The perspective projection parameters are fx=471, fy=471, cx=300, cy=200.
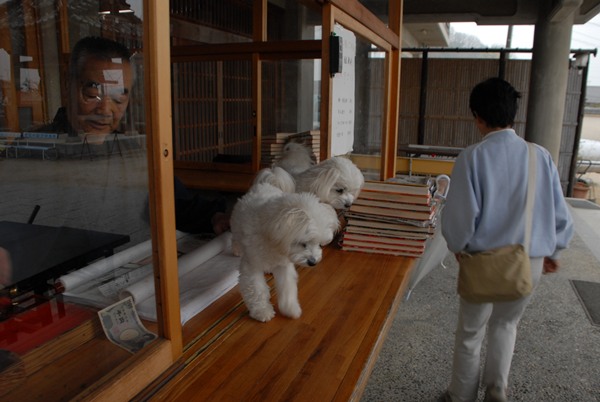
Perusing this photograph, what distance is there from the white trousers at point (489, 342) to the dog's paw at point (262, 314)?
4.01 ft

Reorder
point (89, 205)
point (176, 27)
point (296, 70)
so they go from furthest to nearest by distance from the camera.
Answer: point (176, 27), point (296, 70), point (89, 205)

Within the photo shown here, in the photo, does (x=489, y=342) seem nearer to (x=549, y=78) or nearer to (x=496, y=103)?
(x=496, y=103)

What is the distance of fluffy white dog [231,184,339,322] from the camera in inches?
54.9

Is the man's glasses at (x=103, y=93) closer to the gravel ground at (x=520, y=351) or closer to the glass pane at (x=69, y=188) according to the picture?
the glass pane at (x=69, y=188)

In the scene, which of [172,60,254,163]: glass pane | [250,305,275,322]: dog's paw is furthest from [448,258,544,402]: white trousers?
[172,60,254,163]: glass pane

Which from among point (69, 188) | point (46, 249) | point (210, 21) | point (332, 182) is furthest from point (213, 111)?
point (46, 249)

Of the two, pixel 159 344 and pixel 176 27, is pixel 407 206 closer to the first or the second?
pixel 159 344

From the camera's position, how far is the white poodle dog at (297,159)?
2712mm

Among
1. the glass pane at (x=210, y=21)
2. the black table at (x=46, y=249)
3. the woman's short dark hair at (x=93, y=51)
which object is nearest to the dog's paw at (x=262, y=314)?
the black table at (x=46, y=249)

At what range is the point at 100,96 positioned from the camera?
1.59 metres

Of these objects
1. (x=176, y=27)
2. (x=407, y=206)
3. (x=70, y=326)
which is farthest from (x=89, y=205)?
(x=176, y=27)

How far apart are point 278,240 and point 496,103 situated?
1.34 meters

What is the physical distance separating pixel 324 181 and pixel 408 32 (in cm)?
1245

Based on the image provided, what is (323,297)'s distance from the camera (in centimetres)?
181
